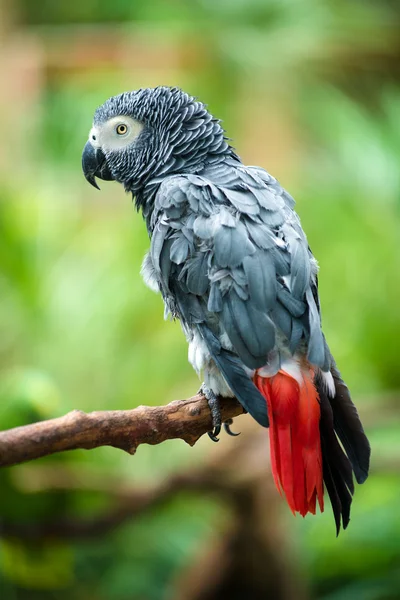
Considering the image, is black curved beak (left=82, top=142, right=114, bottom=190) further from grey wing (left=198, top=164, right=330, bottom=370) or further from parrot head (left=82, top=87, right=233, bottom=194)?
grey wing (left=198, top=164, right=330, bottom=370)

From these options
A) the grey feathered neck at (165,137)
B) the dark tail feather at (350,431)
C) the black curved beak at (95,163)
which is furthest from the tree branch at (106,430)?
the black curved beak at (95,163)

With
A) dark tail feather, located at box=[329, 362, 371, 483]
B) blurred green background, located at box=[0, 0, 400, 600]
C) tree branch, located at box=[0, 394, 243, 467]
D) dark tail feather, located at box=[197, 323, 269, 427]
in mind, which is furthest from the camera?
blurred green background, located at box=[0, 0, 400, 600]

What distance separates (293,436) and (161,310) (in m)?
1.67

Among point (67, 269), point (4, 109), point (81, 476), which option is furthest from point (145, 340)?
point (4, 109)

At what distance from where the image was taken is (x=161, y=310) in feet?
9.09

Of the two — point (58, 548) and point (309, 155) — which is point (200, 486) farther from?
point (309, 155)

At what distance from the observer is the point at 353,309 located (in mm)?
2498

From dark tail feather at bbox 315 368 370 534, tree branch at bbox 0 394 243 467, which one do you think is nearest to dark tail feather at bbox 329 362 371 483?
dark tail feather at bbox 315 368 370 534

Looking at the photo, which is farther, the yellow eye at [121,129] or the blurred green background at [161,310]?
the blurred green background at [161,310]

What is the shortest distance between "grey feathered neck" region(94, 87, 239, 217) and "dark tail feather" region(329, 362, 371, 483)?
0.49 meters

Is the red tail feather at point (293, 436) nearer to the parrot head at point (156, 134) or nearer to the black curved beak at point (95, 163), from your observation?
the parrot head at point (156, 134)

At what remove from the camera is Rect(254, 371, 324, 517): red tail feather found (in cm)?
113

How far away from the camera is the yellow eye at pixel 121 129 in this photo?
4.37ft

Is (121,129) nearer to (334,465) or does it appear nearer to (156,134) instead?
(156,134)
